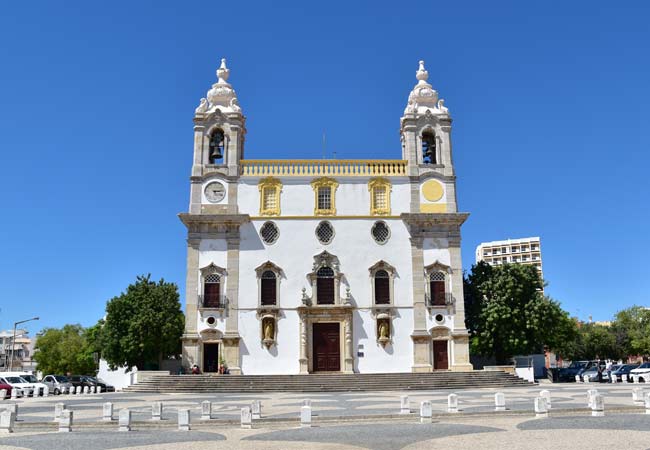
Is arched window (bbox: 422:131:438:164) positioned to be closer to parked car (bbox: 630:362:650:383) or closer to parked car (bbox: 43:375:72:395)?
parked car (bbox: 630:362:650:383)

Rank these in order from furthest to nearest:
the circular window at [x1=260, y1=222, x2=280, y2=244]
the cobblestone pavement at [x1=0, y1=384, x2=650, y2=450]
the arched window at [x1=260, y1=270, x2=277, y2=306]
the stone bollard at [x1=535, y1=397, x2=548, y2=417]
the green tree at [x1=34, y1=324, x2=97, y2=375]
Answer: the green tree at [x1=34, y1=324, x2=97, y2=375]
the circular window at [x1=260, y1=222, x2=280, y2=244]
the arched window at [x1=260, y1=270, x2=277, y2=306]
the stone bollard at [x1=535, y1=397, x2=548, y2=417]
the cobblestone pavement at [x1=0, y1=384, x2=650, y2=450]

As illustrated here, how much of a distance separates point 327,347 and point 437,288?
715cm

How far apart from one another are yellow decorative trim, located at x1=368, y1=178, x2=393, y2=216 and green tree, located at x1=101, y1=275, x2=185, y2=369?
13.4m

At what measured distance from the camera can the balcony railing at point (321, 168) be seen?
39.0m

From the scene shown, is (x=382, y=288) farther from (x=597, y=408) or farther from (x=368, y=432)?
(x=368, y=432)

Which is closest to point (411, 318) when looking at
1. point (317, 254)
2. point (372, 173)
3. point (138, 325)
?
point (317, 254)

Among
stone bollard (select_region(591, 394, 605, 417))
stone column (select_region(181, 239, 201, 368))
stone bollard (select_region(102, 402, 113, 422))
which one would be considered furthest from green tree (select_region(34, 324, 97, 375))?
stone bollard (select_region(591, 394, 605, 417))

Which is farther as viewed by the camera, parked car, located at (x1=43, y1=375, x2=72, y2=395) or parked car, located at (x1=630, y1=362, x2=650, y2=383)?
parked car, located at (x1=630, y1=362, x2=650, y2=383)

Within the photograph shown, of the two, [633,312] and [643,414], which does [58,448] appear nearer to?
[643,414]

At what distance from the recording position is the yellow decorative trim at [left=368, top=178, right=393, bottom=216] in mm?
38312

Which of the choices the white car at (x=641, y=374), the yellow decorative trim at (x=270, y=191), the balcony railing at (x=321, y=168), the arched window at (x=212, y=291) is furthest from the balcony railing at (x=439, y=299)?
the arched window at (x=212, y=291)

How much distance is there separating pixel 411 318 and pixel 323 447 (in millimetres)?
25854

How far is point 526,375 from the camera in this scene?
36.6 meters

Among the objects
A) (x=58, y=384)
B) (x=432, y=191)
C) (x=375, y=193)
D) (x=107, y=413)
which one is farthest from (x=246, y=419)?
(x=432, y=191)
